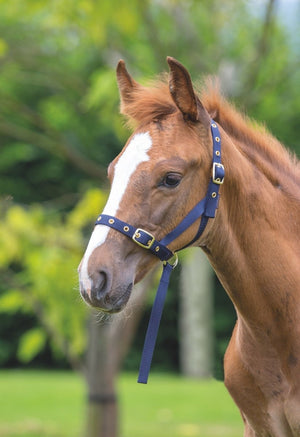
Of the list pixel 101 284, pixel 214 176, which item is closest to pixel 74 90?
pixel 214 176

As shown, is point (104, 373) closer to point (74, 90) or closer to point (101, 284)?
point (74, 90)

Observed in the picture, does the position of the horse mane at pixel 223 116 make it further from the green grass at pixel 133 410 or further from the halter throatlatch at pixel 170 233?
the green grass at pixel 133 410

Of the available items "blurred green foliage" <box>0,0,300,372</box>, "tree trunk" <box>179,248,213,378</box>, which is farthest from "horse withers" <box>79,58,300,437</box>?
"tree trunk" <box>179,248,213,378</box>

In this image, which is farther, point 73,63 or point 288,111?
point 73,63

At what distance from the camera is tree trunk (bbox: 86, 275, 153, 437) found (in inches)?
315

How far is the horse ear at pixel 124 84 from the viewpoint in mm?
3664

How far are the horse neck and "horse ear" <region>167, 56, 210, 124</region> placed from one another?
8.8 inches

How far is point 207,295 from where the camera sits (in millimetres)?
20328

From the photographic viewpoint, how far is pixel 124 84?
3.69 metres

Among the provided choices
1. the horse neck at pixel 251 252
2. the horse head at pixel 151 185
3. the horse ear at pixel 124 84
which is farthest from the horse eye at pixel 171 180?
the horse ear at pixel 124 84

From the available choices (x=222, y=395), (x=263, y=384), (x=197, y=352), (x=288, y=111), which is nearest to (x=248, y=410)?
(x=263, y=384)

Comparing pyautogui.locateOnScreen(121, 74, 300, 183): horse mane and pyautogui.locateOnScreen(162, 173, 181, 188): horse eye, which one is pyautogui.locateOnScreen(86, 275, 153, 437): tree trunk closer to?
pyautogui.locateOnScreen(121, 74, 300, 183): horse mane

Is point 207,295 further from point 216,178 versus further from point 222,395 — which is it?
point 216,178

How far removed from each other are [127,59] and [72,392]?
8038 mm
